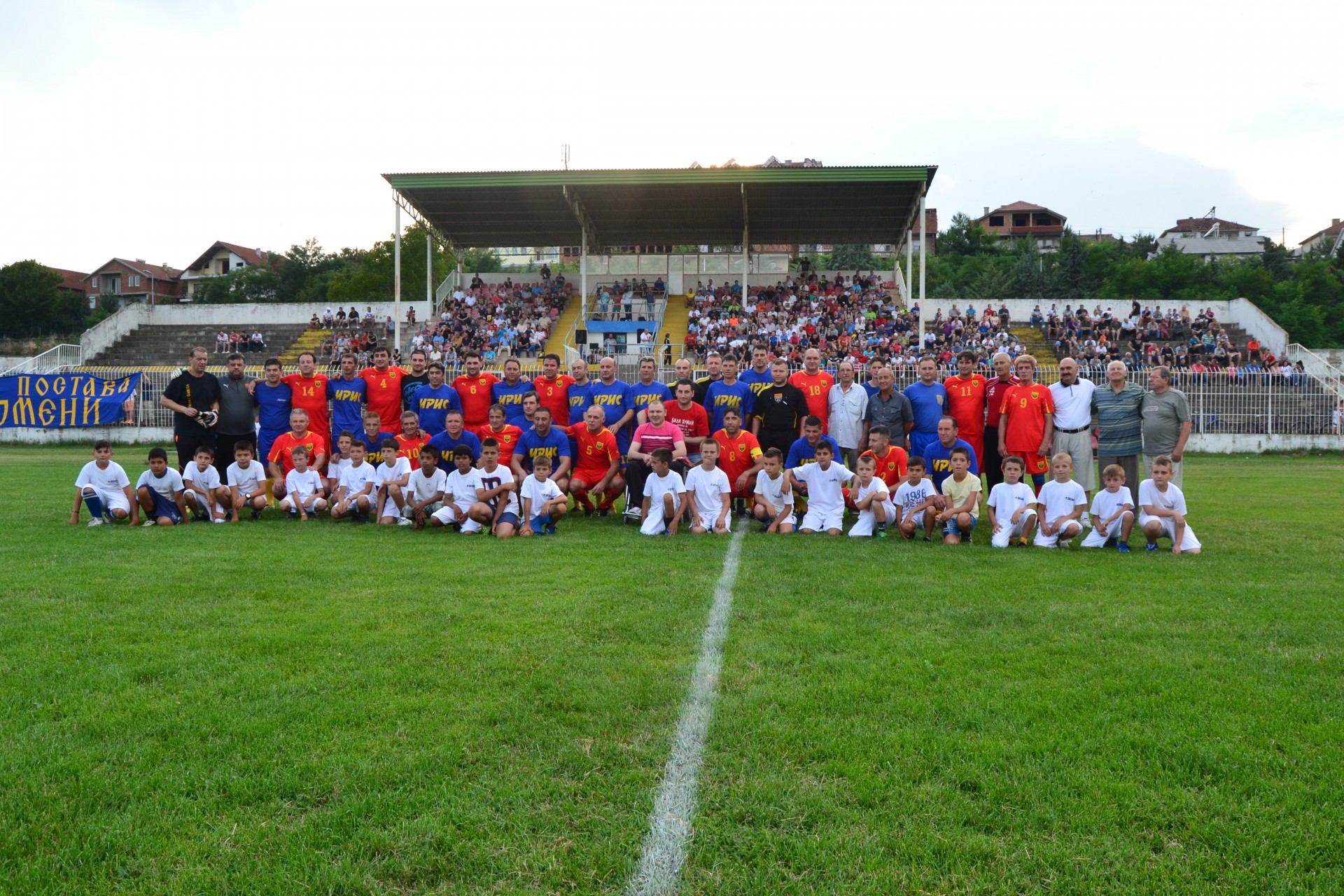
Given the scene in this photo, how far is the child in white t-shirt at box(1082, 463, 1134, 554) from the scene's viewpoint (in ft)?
27.5

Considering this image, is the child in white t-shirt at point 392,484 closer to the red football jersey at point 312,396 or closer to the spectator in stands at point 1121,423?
the red football jersey at point 312,396

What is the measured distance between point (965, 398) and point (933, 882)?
25.8 feet

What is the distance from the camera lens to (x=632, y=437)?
10430 millimetres

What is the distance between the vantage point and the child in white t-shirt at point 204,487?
9883mm

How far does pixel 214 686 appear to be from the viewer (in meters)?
4.12

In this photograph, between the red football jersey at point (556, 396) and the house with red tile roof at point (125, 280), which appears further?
the house with red tile roof at point (125, 280)

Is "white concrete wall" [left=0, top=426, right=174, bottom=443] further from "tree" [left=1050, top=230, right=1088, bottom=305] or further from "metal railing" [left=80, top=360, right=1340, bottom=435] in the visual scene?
"tree" [left=1050, top=230, right=1088, bottom=305]

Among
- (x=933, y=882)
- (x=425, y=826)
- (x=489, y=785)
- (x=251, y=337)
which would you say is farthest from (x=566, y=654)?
(x=251, y=337)

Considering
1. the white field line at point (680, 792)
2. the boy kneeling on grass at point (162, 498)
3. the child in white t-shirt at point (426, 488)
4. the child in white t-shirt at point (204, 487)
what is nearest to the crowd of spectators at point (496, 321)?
the child in white t-shirt at point (204, 487)

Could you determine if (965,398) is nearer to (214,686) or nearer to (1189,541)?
(1189,541)

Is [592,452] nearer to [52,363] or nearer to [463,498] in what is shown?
[463,498]

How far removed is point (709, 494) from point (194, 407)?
5717mm

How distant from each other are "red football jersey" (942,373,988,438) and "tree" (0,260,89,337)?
179 ft

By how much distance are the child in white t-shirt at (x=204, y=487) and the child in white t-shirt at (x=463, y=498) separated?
96.4 inches
